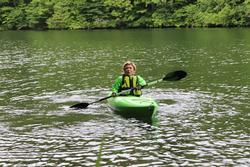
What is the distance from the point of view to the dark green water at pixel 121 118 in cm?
1300

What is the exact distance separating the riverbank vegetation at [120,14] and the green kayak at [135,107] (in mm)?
55080

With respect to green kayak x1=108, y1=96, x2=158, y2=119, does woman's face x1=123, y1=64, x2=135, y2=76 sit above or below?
above

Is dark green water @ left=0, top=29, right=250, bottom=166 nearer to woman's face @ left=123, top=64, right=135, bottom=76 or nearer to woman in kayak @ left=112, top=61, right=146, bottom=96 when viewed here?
woman in kayak @ left=112, top=61, right=146, bottom=96

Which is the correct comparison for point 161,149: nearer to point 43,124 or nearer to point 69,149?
point 69,149

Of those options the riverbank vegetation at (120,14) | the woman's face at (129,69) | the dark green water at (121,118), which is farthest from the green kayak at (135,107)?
the riverbank vegetation at (120,14)

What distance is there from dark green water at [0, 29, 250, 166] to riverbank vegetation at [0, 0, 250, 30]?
38883 millimetres

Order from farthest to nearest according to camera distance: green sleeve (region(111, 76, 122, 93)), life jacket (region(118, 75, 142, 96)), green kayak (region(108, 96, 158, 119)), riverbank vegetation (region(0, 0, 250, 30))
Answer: riverbank vegetation (region(0, 0, 250, 30)), green sleeve (region(111, 76, 122, 93)), life jacket (region(118, 75, 142, 96)), green kayak (region(108, 96, 158, 119))

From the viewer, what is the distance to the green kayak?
17.1 meters

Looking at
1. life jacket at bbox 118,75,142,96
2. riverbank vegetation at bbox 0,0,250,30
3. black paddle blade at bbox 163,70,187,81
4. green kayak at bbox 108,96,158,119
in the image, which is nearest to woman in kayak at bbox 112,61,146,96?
life jacket at bbox 118,75,142,96

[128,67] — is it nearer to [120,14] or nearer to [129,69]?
[129,69]

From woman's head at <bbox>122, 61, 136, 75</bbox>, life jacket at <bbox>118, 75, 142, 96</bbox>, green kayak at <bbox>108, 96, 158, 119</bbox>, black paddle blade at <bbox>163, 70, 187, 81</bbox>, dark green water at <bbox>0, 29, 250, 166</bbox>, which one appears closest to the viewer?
dark green water at <bbox>0, 29, 250, 166</bbox>

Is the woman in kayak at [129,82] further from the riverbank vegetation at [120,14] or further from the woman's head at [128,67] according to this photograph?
the riverbank vegetation at [120,14]

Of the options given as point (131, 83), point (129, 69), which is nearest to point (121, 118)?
point (131, 83)

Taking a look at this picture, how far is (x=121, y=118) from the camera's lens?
17.7 m
